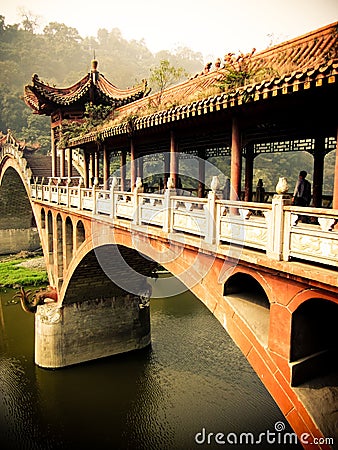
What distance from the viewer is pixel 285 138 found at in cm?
920

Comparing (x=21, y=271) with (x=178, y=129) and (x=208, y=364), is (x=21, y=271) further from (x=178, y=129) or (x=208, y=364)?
(x=178, y=129)

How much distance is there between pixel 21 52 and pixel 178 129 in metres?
76.8

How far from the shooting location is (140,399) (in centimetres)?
1402

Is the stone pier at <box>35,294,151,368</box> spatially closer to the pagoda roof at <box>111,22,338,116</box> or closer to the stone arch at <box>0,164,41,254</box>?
the pagoda roof at <box>111,22,338,116</box>

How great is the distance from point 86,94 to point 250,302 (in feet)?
54.9

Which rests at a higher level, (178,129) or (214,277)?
(178,129)

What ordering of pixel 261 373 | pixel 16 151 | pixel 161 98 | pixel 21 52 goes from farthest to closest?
pixel 21 52 → pixel 16 151 → pixel 161 98 → pixel 261 373

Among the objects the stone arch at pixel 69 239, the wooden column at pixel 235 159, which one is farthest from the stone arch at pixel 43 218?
the wooden column at pixel 235 159

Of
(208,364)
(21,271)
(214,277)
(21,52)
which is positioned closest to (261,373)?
(214,277)

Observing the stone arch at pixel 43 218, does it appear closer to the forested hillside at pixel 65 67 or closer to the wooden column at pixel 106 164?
the wooden column at pixel 106 164

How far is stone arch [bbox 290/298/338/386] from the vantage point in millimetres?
5234

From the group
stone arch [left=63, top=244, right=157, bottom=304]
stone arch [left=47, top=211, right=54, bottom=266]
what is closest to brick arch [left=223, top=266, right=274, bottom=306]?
stone arch [left=63, top=244, right=157, bottom=304]

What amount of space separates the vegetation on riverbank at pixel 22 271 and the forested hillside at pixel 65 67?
44.8 ft

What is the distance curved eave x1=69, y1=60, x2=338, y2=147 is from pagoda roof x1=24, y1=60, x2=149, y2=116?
39.2ft
